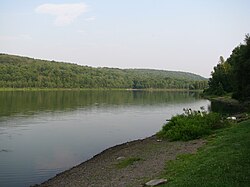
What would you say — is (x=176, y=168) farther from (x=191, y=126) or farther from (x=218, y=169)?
(x=191, y=126)

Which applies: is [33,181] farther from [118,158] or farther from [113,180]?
[113,180]

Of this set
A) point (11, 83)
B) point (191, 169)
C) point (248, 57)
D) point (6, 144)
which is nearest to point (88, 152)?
point (6, 144)

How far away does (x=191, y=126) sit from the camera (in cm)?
2889

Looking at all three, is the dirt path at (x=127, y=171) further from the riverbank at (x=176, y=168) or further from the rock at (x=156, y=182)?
the rock at (x=156, y=182)

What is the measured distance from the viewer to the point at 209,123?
31047mm

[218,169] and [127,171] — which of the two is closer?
[218,169]

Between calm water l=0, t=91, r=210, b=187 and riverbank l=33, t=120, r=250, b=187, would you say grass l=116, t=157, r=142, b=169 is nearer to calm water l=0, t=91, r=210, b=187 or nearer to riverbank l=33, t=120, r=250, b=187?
riverbank l=33, t=120, r=250, b=187

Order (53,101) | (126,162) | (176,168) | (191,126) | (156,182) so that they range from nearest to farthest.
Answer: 1. (156,182)
2. (176,168)
3. (126,162)
4. (191,126)
5. (53,101)

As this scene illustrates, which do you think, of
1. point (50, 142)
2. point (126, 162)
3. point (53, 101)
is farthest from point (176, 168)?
point (53, 101)

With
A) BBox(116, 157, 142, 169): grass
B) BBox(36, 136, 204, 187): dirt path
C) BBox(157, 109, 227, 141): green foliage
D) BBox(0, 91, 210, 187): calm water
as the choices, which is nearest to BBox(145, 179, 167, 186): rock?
BBox(36, 136, 204, 187): dirt path

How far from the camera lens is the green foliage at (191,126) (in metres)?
28.4

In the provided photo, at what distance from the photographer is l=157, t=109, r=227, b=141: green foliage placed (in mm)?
28391

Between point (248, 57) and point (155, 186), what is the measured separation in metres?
43.6

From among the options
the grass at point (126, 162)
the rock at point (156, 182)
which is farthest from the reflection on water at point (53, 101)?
the rock at point (156, 182)
